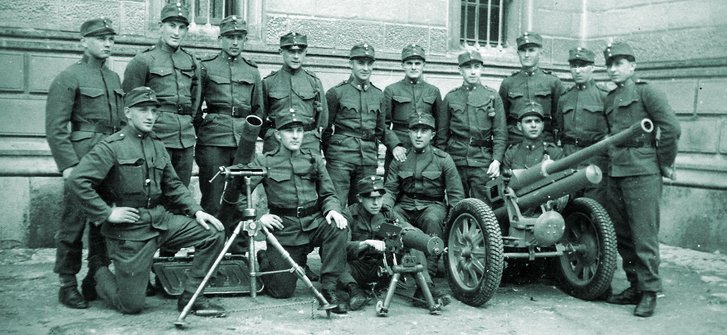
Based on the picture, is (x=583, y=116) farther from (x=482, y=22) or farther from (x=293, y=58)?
(x=482, y=22)

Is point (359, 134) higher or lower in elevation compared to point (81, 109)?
lower

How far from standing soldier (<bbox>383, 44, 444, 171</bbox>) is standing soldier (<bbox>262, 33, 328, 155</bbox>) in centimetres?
80

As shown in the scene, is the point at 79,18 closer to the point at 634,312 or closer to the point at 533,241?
the point at 533,241

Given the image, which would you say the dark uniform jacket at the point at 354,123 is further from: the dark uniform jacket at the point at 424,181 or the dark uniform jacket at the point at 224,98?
the dark uniform jacket at the point at 224,98

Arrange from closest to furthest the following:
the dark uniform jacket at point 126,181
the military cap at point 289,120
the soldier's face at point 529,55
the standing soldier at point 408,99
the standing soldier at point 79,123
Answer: the dark uniform jacket at point 126,181
the standing soldier at point 79,123
the military cap at point 289,120
the standing soldier at point 408,99
the soldier's face at point 529,55

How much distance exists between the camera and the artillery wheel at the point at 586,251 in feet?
21.0

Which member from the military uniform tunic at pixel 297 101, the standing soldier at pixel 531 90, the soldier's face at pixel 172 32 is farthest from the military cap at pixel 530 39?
the soldier's face at pixel 172 32

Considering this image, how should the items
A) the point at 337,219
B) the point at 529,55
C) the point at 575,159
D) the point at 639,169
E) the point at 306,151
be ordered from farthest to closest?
the point at 529,55, the point at 306,151, the point at 639,169, the point at 337,219, the point at 575,159

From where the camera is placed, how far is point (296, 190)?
657 cm

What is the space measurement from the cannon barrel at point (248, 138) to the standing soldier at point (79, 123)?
1.07 meters

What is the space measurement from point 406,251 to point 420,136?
147cm

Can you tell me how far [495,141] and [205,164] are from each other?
2.88 meters

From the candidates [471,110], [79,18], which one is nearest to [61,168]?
[79,18]

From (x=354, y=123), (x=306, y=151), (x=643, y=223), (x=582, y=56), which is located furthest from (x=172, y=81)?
A: (x=643, y=223)
